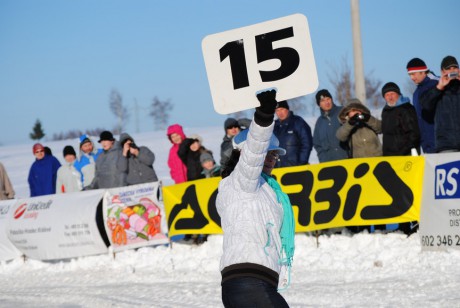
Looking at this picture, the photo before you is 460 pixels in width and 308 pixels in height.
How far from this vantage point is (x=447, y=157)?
11.4 meters

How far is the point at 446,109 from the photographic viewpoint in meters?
11.5

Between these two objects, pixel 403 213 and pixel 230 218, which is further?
pixel 403 213

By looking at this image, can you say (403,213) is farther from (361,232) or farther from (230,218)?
(230,218)

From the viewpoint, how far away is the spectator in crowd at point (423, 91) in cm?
1196

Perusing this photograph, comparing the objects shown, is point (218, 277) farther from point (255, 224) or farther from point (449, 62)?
point (255, 224)

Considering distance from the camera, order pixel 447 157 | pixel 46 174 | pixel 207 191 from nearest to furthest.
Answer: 1. pixel 447 157
2. pixel 207 191
3. pixel 46 174

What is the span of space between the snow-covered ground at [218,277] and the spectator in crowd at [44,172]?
2635 mm

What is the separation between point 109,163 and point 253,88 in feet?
35.7

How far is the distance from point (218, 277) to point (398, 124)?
326 centimetres

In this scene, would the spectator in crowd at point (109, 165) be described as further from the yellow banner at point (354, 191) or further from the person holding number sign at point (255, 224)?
the person holding number sign at point (255, 224)

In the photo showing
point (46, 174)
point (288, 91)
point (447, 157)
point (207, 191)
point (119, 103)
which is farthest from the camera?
point (119, 103)

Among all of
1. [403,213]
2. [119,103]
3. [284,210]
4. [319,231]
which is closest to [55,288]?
[319,231]

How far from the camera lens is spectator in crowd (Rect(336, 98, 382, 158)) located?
502 inches

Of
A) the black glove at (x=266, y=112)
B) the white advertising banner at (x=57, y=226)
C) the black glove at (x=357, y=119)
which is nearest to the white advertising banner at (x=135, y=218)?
the white advertising banner at (x=57, y=226)
